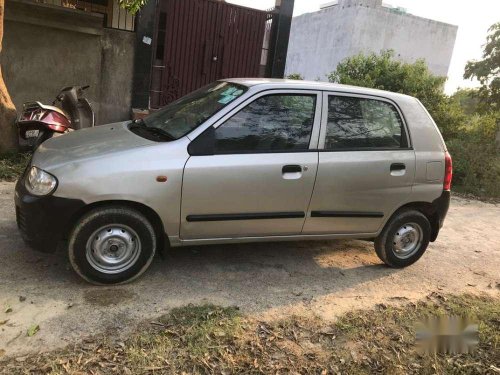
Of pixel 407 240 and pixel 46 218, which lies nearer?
pixel 46 218

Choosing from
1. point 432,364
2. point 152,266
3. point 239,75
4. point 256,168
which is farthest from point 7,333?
point 239,75

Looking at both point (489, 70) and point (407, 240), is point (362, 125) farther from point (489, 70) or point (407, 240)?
point (489, 70)

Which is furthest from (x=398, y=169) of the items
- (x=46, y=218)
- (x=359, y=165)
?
(x=46, y=218)

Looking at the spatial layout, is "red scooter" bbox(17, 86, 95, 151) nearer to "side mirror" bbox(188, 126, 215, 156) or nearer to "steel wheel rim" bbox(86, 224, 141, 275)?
"steel wheel rim" bbox(86, 224, 141, 275)

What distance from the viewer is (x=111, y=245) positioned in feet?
11.8

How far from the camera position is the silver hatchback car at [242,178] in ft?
11.4

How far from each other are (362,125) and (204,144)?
153cm

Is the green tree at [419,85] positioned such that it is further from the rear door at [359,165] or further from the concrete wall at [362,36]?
the concrete wall at [362,36]

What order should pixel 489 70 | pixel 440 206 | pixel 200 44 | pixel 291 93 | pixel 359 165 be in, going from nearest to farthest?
1. pixel 291 93
2. pixel 359 165
3. pixel 440 206
4. pixel 200 44
5. pixel 489 70

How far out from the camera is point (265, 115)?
156 inches

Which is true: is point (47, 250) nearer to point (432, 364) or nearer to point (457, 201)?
point (432, 364)

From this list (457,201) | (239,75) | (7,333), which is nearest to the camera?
(7,333)

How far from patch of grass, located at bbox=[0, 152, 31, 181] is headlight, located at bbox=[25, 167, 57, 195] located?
2.86m

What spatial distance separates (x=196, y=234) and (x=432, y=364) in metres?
1.95
